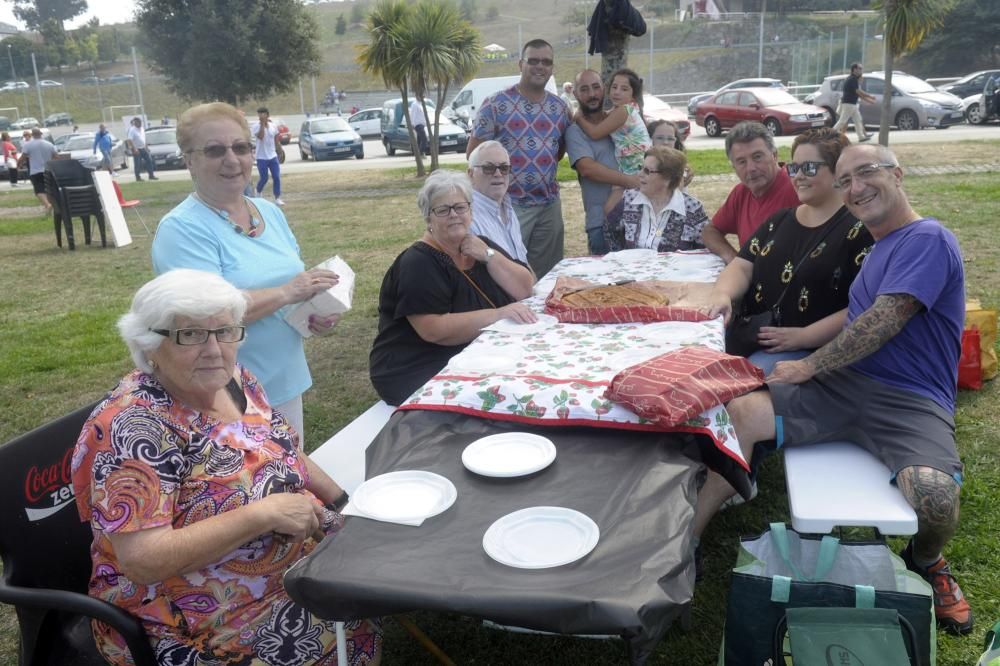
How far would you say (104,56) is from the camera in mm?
79500

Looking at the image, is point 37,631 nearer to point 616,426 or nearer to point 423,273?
point 616,426

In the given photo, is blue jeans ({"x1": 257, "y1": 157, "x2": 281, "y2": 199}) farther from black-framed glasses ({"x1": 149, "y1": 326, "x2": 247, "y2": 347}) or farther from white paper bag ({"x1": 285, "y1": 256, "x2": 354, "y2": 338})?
black-framed glasses ({"x1": 149, "y1": 326, "x2": 247, "y2": 347})

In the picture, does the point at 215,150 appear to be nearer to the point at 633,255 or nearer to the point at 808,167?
the point at 808,167

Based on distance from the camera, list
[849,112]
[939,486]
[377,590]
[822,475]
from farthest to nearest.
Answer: [849,112] < [822,475] < [939,486] < [377,590]

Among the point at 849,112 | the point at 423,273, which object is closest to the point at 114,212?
the point at 423,273

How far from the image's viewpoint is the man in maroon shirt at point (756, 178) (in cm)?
411

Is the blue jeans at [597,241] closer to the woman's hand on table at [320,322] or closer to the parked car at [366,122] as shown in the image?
the woman's hand on table at [320,322]

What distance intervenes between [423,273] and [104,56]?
299 ft

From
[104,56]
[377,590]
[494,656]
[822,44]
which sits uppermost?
[104,56]

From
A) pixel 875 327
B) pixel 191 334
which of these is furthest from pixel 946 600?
pixel 191 334

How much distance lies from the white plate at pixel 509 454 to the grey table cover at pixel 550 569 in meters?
0.03

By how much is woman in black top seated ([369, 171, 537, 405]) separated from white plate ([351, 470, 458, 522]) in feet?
3.99

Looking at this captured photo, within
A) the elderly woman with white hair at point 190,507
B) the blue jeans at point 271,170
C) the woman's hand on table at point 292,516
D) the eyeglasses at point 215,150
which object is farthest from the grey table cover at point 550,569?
the blue jeans at point 271,170

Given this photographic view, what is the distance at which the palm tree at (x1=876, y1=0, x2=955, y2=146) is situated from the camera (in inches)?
582
